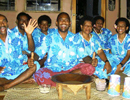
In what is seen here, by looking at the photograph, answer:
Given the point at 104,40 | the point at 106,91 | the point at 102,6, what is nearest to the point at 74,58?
the point at 106,91

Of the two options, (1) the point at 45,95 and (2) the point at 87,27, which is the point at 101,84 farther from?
(2) the point at 87,27

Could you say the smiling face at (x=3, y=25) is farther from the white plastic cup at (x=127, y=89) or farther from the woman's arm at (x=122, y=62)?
the woman's arm at (x=122, y=62)

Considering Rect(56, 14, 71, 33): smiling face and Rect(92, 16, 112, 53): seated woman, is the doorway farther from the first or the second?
Rect(56, 14, 71, 33): smiling face

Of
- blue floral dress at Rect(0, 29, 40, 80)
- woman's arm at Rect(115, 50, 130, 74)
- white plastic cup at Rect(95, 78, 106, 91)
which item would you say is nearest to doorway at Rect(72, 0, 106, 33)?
woman's arm at Rect(115, 50, 130, 74)

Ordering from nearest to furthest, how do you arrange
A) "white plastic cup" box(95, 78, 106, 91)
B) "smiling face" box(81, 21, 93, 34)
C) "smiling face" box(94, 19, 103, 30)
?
"white plastic cup" box(95, 78, 106, 91) < "smiling face" box(81, 21, 93, 34) < "smiling face" box(94, 19, 103, 30)

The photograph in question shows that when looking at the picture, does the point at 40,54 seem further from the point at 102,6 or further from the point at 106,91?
the point at 102,6

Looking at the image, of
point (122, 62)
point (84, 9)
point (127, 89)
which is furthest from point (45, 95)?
point (84, 9)

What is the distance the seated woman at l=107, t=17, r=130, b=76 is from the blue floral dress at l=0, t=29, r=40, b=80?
1441mm

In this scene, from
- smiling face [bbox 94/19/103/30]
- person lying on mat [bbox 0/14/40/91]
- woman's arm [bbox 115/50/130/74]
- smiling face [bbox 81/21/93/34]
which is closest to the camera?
person lying on mat [bbox 0/14/40/91]

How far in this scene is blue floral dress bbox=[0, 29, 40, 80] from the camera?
2.45 meters

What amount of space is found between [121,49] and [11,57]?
6.12 ft

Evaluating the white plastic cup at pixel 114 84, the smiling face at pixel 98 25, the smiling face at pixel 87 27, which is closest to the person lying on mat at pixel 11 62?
the smiling face at pixel 87 27

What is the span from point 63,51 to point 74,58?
0.19 metres

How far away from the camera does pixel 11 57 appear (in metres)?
2.54
